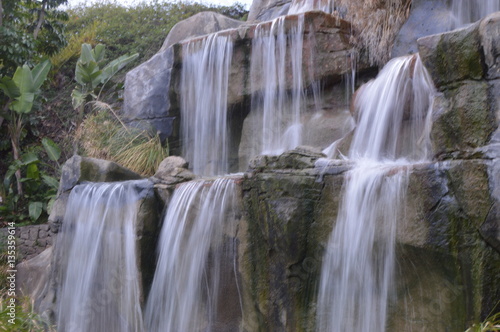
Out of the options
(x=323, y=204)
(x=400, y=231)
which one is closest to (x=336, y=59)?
(x=323, y=204)

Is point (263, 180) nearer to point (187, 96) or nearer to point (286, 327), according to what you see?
point (286, 327)

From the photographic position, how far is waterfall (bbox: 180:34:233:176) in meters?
9.59

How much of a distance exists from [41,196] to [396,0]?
28.5ft

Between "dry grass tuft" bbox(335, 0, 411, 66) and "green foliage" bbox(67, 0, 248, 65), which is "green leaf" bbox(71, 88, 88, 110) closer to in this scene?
"green foliage" bbox(67, 0, 248, 65)

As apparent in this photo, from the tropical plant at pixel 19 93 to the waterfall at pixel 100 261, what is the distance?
18.2ft

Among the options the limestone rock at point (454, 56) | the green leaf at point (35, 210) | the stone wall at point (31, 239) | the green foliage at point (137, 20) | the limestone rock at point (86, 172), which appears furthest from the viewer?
the green foliage at point (137, 20)

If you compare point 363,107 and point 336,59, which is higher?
point 336,59

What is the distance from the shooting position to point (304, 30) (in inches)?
343

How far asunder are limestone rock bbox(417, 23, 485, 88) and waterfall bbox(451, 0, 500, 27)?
2796 mm

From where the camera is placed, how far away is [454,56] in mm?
4852

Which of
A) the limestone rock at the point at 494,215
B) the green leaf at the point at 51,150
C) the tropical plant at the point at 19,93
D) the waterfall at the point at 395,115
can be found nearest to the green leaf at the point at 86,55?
the tropical plant at the point at 19,93

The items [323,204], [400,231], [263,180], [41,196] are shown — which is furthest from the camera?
[41,196]

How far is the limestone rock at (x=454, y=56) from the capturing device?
4.74m

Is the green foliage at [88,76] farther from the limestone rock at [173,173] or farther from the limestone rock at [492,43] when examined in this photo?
the limestone rock at [492,43]
